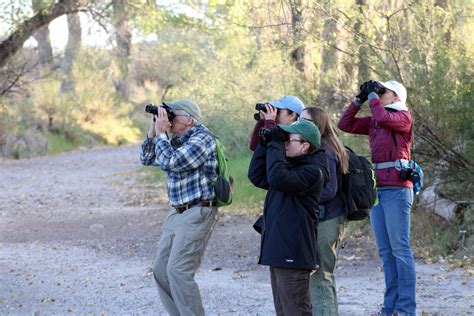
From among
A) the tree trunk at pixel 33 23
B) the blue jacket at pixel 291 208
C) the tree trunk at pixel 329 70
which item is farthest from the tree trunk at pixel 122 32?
the blue jacket at pixel 291 208

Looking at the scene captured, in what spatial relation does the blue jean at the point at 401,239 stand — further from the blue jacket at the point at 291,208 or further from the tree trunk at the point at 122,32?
the tree trunk at the point at 122,32

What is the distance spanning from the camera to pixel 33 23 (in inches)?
669

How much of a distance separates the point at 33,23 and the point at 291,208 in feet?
41.6

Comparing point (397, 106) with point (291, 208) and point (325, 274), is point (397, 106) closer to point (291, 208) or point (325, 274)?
point (325, 274)

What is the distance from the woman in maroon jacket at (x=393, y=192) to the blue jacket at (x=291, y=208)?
1198mm

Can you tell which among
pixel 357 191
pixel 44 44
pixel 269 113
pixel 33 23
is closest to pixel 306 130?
pixel 269 113

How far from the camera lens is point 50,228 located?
1445 centimetres

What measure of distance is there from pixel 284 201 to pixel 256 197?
393 inches

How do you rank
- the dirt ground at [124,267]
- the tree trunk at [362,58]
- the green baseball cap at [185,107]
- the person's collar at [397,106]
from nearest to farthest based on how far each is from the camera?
the green baseball cap at [185,107]
the person's collar at [397,106]
the dirt ground at [124,267]
the tree trunk at [362,58]

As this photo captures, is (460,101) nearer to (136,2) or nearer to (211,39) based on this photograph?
(136,2)

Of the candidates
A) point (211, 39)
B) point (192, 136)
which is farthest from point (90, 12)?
point (192, 136)

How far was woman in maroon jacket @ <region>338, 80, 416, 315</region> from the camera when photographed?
6.60 meters

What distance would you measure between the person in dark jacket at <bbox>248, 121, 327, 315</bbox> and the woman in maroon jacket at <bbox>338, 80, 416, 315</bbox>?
1179 mm

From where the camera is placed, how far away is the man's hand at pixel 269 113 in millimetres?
5891
